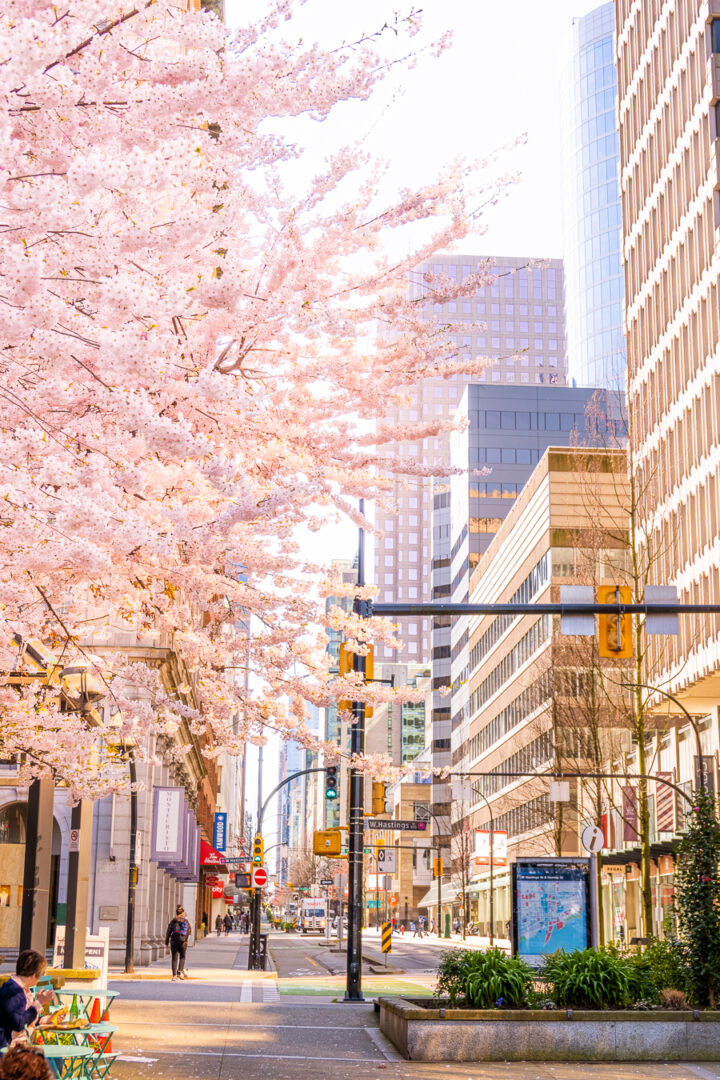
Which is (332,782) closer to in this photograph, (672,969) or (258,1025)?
(258,1025)

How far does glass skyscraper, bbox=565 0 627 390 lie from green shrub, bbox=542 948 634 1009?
169m

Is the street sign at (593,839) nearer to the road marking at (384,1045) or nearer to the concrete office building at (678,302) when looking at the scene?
the concrete office building at (678,302)

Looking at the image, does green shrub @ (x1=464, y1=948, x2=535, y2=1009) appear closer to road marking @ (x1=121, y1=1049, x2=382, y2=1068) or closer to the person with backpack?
road marking @ (x1=121, y1=1049, x2=382, y2=1068)

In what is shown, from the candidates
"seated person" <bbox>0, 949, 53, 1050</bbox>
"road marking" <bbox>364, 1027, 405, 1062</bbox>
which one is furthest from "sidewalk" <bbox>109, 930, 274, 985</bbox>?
"seated person" <bbox>0, 949, 53, 1050</bbox>

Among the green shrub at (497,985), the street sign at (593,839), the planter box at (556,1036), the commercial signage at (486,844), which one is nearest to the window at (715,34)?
the street sign at (593,839)

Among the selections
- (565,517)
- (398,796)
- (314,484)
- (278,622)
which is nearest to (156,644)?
(278,622)

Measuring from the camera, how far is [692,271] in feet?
167

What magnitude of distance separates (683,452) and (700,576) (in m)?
5.69

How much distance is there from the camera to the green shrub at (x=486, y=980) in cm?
1559

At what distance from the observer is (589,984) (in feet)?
51.6

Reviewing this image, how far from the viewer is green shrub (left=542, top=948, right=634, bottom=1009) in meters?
15.7

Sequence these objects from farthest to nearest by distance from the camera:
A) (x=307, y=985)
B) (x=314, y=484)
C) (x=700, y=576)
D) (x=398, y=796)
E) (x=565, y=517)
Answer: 1. (x=398, y=796)
2. (x=565, y=517)
3. (x=700, y=576)
4. (x=307, y=985)
5. (x=314, y=484)

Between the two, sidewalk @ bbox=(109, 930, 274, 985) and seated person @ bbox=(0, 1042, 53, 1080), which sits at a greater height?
seated person @ bbox=(0, 1042, 53, 1080)

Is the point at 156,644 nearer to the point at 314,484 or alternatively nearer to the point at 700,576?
the point at 700,576
